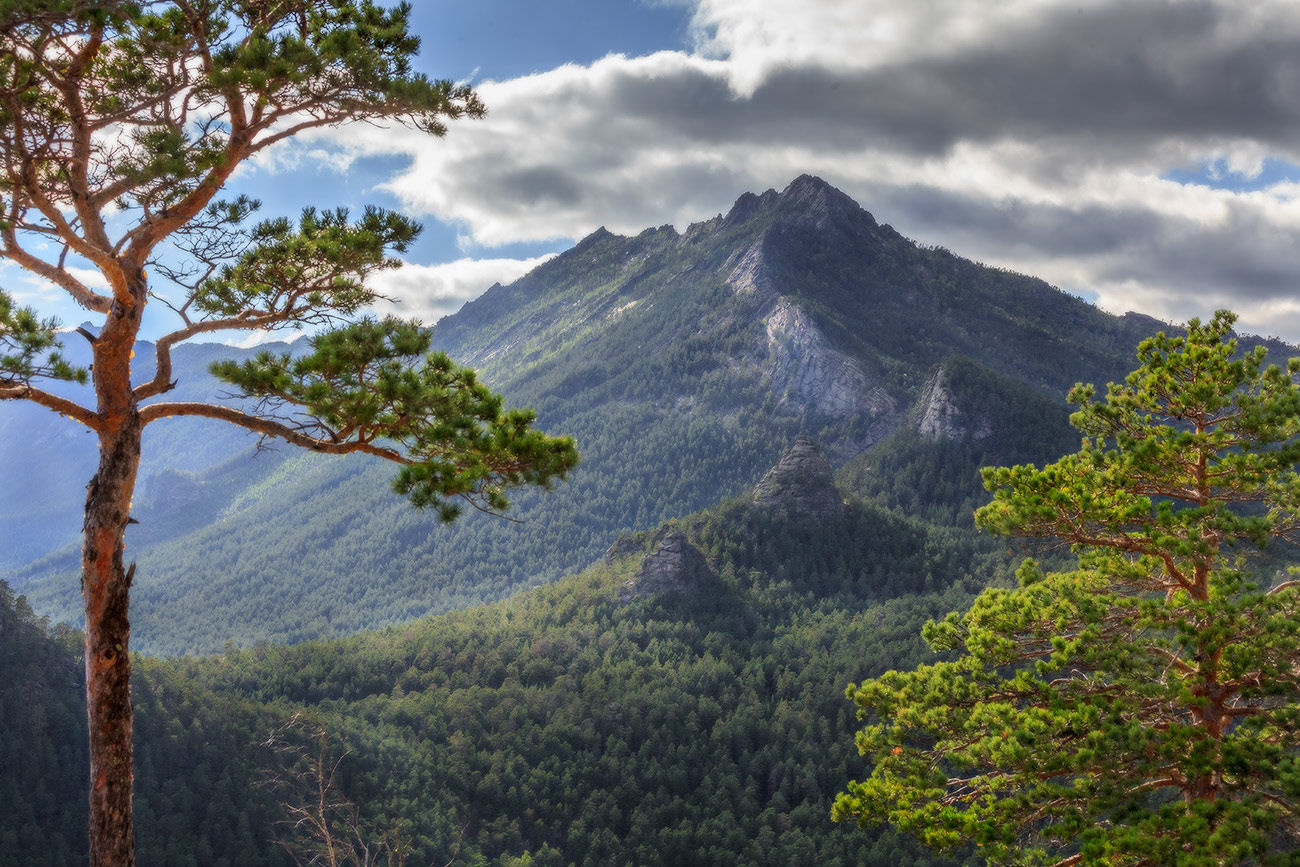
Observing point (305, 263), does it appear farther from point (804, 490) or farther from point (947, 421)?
point (947, 421)

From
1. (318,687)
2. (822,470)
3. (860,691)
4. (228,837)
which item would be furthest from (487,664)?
(860,691)

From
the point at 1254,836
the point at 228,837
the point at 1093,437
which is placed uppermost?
the point at 1093,437

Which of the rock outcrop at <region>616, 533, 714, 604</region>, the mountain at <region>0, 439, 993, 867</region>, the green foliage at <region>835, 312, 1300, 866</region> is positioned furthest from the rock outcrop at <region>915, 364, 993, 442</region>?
the green foliage at <region>835, 312, 1300, 866</region>

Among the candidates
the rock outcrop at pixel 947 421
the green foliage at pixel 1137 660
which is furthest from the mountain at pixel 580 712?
the green foliage at pixel 1137 660

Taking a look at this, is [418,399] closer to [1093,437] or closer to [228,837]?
[1093,437]

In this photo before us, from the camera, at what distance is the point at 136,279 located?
38.6 feet

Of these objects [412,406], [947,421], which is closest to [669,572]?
[947,421]

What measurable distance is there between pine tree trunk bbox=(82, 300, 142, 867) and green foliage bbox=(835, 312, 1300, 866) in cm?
1280

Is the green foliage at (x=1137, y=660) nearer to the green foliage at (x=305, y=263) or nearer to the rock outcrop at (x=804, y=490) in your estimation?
the green foliage at (x=305, y=263)

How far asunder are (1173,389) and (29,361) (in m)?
19.1

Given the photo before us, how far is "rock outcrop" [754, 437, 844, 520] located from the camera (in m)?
160

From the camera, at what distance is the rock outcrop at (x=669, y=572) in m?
140

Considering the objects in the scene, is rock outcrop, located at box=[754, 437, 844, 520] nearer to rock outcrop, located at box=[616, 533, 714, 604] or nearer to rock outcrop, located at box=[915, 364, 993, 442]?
rock outcrop, located at box=[616, 533, 714, 604]

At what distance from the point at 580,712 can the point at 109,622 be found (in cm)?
10153
